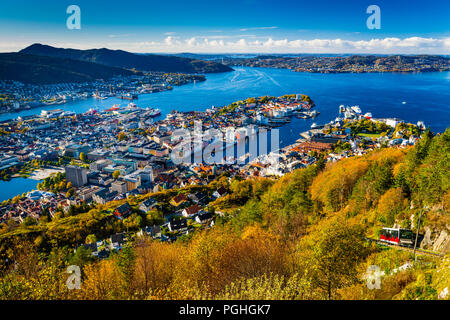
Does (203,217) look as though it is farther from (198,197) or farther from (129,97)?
(129,97)

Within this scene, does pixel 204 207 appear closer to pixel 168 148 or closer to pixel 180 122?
pixel 168 148

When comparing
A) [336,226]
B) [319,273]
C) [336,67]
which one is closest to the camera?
[319,273]

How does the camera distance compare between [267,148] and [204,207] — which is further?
[267,148]

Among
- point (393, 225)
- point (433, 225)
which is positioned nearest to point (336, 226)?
point (433, 225)

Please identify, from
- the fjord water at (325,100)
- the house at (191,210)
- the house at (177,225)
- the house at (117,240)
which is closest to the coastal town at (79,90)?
the fjord water at (325,100)

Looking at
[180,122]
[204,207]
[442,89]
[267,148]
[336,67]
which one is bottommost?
[204,207]

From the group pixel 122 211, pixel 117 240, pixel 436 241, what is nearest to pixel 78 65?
pixel 122 211
